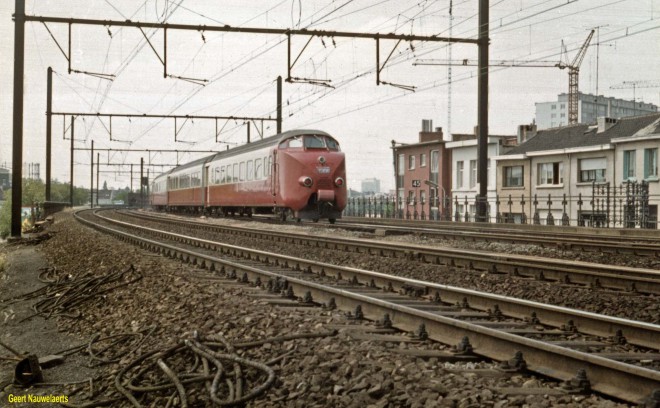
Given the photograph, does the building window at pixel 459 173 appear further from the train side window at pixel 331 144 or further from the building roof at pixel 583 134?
the train side window at pixel 331 144

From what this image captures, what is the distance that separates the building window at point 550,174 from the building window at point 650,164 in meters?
6.41

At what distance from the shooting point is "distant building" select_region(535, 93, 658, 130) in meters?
97.1

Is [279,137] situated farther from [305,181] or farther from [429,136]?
[429,136]

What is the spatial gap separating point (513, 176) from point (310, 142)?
989 inches

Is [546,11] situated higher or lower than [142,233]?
higher

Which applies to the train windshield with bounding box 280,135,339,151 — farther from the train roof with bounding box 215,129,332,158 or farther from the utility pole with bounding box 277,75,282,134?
the utility pole with bounding box 277,75,282,134

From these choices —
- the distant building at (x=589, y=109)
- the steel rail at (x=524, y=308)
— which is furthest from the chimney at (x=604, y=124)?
the distant building at (x=589, y=109)

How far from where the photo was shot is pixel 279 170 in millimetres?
22625

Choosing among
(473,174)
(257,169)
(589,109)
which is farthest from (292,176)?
(589,109)

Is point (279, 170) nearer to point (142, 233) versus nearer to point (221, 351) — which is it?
point (142, 233)

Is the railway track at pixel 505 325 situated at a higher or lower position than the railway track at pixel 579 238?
lower

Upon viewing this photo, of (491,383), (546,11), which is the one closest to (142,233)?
(546,11)

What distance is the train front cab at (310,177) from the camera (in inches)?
868

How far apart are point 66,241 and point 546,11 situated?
1383 cm
